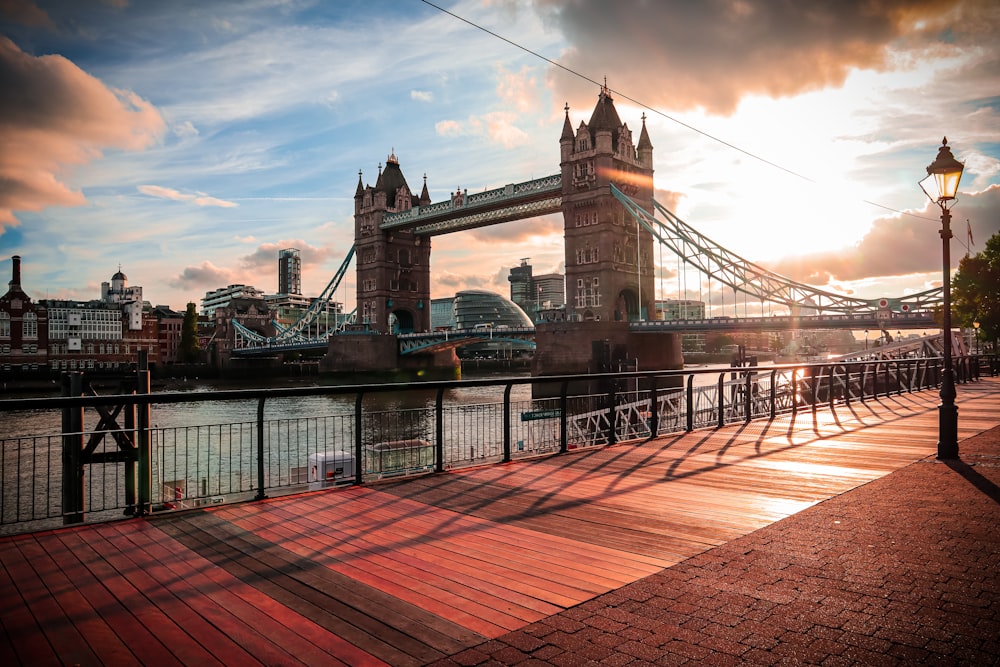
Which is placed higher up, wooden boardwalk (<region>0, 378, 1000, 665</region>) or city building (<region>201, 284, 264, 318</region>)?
city building (<region>201, 284, 264, 318</region>)

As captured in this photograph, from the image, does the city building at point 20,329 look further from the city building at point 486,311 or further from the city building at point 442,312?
the city building at point 442,312

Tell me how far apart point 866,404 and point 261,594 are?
16.3 m

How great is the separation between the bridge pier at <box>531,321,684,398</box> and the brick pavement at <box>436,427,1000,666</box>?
163 feet

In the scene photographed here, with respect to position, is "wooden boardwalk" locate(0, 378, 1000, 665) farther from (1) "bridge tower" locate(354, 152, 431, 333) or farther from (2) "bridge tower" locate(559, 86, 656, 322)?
(1) "bridge tower" locate(354, 152, 431, 333)

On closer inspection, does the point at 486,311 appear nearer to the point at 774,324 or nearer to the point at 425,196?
the point at 425,196

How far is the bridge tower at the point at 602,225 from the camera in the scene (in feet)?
221

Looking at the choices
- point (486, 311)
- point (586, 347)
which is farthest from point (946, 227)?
point (486, 311)

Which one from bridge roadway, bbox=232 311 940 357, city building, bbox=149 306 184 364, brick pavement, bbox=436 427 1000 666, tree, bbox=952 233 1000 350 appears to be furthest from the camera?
city building, bbox=149 306 184 364

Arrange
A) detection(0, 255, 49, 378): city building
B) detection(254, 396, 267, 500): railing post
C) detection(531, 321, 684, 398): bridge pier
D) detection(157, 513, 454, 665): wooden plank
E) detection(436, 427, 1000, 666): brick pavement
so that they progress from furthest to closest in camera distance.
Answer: detection(0, 255, 49, 378): city building < detection(531, 321, 684, 398): bridge pier < detection(254, 396, 267, 500): railing post < detection(157, 513, 454, 665): wooden plank < detection(436, 427, 1000, 666): brick pavement

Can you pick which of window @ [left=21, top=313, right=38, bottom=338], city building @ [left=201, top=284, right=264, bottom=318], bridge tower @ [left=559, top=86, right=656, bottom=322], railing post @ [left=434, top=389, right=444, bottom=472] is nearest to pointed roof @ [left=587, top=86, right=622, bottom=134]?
bridge tower @ [left=559, top=86, right=656, bottom=322]

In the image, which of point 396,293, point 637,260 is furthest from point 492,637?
point 396,293

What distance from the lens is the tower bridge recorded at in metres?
55.8

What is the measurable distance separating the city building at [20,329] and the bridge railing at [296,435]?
48214mm

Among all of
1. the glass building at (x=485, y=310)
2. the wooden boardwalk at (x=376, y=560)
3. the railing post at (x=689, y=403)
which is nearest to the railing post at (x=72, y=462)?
the wooden boardwalk at (x=376, y=560)
